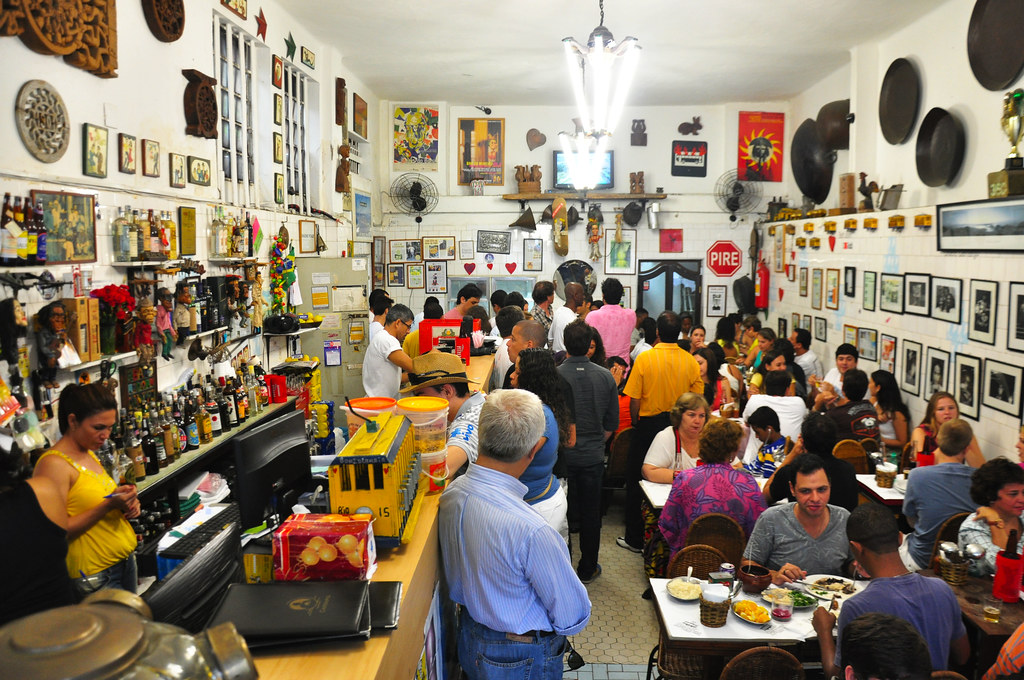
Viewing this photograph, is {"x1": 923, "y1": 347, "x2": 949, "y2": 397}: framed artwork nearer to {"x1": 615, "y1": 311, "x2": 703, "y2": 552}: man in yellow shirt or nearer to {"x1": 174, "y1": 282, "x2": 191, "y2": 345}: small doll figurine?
{"x1": 615, "y1": 311, "x2": 703, "y2": 552}: man in yellow shirt

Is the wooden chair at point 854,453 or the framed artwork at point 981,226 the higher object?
the framed artwork at point 981,226

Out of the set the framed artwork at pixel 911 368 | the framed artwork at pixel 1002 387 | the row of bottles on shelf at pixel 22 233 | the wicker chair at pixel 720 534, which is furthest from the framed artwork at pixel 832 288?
the row of bottles on shelf at pixel 22 233

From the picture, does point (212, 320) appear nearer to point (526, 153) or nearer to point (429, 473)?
point (429, 473)

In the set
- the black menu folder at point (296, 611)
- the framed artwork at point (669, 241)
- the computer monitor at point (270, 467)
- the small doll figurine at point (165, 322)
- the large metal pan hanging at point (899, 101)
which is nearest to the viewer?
the black menu folder at point (296, 611)

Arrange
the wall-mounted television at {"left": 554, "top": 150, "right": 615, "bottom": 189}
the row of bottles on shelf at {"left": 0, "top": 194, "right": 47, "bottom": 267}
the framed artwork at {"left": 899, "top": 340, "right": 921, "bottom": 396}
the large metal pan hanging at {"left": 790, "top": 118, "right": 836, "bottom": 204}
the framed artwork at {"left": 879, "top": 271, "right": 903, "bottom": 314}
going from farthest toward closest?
the wall-mounted television at {"left": 554, "top": 150, "right": 615, "bottom": 189} < the large metal pan hanging at {"left": 790, "top": 118, "right": 836, "bottom": 204} < the framed artwork at {"left": 879, "top": 271, "right": 903, "bottom": 314} < the framed artwork at {"left": 899, "top": 340, "right": 921, "bottom": 396} < the row of bottles on shelf at {"left": 0, "top": 194, "right": 47, "bottom": 267}

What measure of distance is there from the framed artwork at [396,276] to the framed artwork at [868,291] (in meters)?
7.08

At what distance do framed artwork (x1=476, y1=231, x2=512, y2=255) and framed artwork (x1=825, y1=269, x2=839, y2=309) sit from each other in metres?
5.13

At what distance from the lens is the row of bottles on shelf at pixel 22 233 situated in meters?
3.50

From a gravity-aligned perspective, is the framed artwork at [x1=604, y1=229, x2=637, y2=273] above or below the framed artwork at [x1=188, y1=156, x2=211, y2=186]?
below

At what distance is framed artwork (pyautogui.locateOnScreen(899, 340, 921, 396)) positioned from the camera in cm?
720

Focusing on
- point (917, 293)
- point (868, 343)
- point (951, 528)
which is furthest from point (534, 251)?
point (951, 528)

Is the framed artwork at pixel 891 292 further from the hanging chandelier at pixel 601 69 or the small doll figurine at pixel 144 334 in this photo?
the small doll figurine at pixel 144 334

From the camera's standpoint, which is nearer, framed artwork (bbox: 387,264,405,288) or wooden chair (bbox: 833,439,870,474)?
wooden chair (bbox: 833,439,870,474)

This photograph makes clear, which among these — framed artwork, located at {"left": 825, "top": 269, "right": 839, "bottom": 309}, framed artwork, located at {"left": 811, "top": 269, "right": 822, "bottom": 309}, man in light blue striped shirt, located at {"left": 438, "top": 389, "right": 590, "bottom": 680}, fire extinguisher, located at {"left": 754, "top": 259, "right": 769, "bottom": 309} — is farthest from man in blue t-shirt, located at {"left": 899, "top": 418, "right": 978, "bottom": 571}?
fire extinguisher, located at {"left": 754, "top": 259, "right": 769, "bottom": 309}
